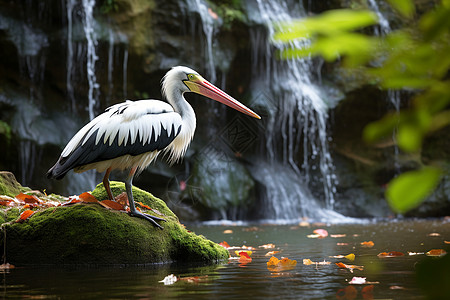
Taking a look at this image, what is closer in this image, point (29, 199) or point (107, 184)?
point (107, 184)

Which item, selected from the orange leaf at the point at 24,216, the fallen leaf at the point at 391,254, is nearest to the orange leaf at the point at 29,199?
the orange leaf at the point at 24,216

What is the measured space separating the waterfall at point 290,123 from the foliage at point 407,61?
1186 cm

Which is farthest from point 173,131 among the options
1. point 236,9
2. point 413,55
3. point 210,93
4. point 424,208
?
point 424,208

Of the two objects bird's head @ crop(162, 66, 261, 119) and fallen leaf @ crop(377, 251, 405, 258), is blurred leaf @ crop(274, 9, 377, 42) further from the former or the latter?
bird's head @ crop(162, 66, 261, 119)

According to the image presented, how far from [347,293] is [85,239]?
2.36 metres

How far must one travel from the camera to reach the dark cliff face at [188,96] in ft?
36.8

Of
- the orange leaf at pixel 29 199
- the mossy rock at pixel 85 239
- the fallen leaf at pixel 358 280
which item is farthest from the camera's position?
the orange leaf at pixel 29 199

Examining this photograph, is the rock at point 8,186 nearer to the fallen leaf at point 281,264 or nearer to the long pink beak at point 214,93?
the long pink beak at point 214,93

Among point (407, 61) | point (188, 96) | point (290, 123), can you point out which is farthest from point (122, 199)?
point (290, 123)

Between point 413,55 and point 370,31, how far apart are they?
567 inches

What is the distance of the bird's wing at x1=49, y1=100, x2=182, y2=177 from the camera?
14.9 ft

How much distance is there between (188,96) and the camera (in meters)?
13.1

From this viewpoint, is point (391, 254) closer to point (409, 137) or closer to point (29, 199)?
point (29, 199)

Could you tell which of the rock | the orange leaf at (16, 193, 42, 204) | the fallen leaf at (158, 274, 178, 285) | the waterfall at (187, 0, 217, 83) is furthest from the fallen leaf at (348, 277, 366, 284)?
the waterfall at (187, 0, 217, 83)
